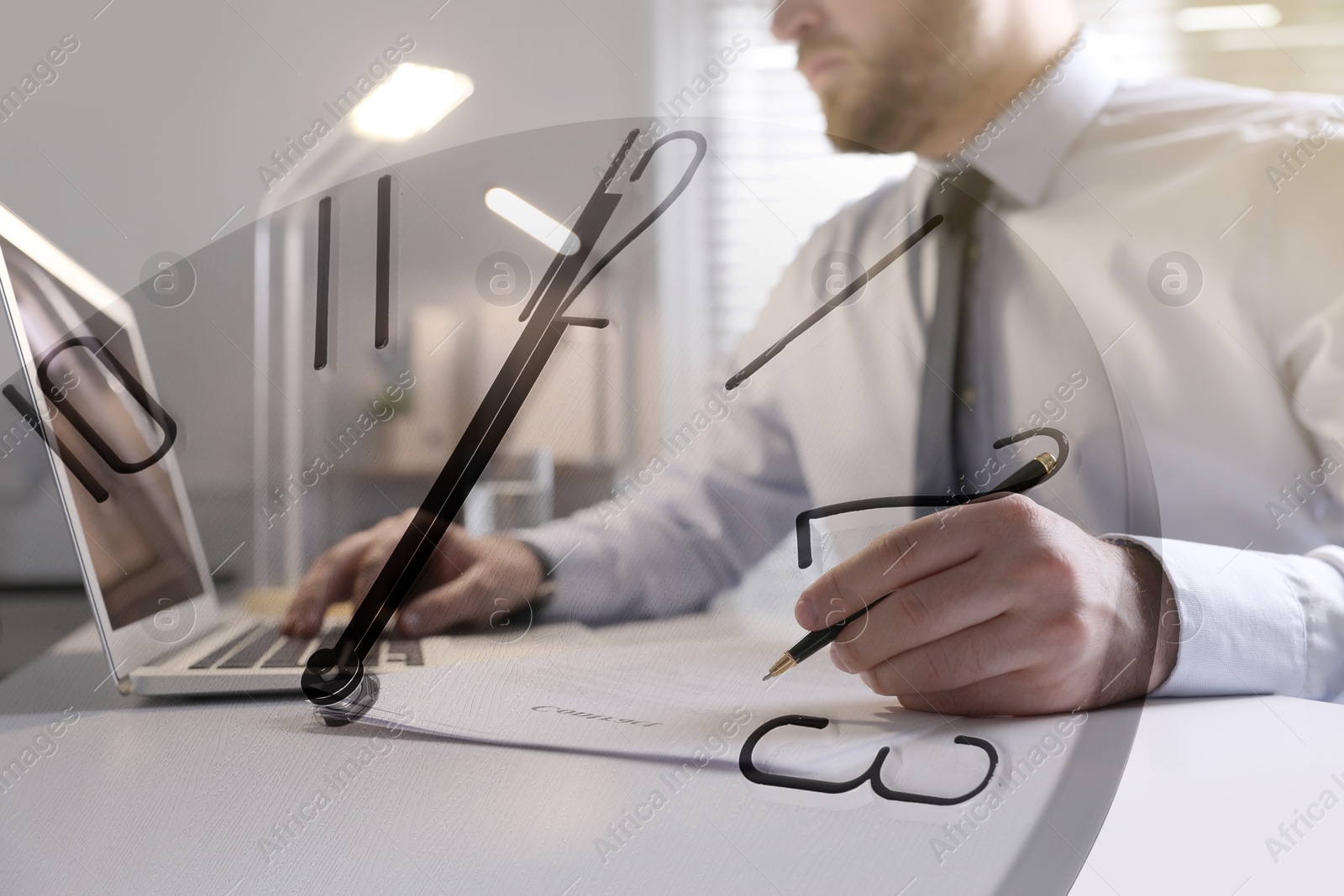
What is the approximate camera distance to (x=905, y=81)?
18.0 inches

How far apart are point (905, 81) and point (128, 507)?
44 centimetres

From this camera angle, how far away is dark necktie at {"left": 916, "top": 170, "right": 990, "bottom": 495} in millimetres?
265

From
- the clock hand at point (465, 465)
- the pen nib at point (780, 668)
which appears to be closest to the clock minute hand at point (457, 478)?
the clock hand at point (465, 465)

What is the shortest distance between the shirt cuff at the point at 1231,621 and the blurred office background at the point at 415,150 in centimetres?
17

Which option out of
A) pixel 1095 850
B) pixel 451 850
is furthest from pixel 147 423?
pixel 1095 850

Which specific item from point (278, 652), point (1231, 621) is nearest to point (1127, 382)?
point (1231, 621)

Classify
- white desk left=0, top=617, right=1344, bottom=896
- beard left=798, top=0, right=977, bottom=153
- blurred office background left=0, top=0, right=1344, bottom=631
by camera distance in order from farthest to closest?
beard left=798, top=0, right=977, bottom=153, blurred office background left=0, top=0, right=1344, bottom=631, white desk left=0, top=617, right=1344, bottom=896

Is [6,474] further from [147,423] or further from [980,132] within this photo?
[980,132]

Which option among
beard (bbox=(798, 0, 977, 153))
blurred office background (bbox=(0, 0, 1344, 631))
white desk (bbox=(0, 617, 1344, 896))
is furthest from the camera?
beard (bbox=(798, 0, 977, 153))

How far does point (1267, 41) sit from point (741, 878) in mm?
607

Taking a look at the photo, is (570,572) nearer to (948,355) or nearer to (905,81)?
(948,355)

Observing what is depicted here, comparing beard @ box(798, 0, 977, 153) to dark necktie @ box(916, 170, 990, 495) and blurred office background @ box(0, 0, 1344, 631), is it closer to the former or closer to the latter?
blurred office background @ box(0, 0, 1344, 631)

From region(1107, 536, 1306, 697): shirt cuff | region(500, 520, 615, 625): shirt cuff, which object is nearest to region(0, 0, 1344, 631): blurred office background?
region(500, 520, 615, 625): shirt cuff

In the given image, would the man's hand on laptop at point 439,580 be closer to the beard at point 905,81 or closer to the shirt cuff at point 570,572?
the shirt cuff at point 570,572
